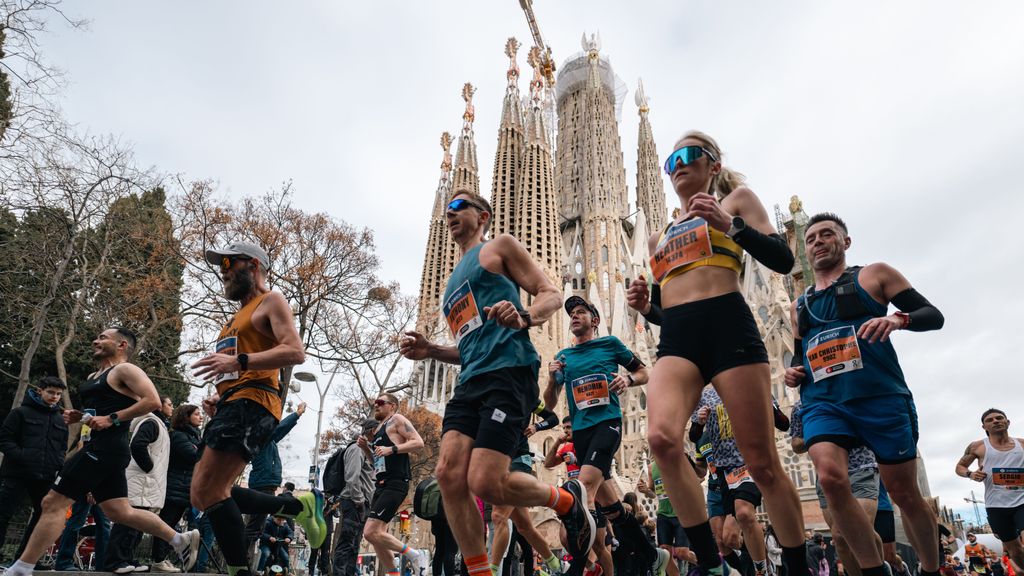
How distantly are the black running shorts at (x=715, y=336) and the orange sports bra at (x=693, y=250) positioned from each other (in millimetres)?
214

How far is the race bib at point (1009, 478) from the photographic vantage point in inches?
249

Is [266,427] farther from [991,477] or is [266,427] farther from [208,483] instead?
[991,477]

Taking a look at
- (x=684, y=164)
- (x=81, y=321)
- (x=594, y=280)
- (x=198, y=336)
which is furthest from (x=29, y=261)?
(x=594, y=280)

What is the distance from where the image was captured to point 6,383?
21172 mm

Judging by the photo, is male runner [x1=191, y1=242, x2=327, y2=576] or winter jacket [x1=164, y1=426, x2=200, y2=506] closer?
male runner [x1=191, y1=242, x2=327, y2=576]

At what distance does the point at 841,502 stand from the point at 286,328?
3429 mm

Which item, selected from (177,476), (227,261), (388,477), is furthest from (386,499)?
(227,261)

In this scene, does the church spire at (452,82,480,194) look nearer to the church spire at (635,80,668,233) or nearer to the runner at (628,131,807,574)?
the church spire at (635,80,668,233)

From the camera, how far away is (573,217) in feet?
204

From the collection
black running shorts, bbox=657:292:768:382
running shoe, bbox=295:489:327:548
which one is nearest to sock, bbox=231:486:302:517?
running shoe, bbox=295:489:327:548

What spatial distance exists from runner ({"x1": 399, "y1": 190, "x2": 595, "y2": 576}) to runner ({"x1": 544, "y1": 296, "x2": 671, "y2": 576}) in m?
1.51

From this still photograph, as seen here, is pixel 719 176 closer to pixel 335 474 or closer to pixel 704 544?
pixel 704 544

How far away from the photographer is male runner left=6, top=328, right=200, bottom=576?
15.1 feet

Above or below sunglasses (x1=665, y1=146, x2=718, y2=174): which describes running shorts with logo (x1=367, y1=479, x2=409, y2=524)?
below
